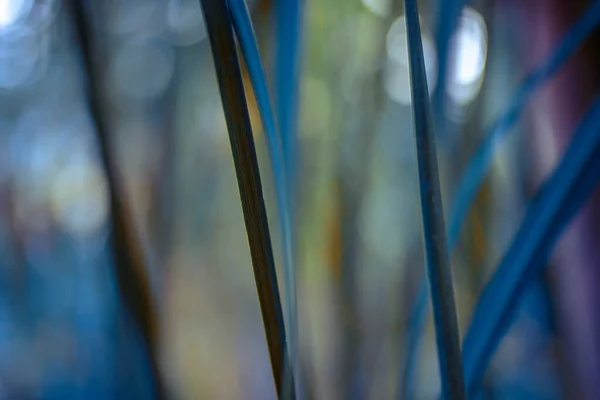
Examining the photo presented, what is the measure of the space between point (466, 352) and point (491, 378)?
129 millimetres

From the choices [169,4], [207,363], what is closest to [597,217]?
[207,363]

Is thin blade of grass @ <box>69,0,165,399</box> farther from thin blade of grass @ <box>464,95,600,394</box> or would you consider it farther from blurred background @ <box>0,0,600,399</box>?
thin blade of grass @ <box>464,95,600,394</box>

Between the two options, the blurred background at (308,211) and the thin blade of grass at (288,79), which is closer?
the thin blade of grass at (288,79)

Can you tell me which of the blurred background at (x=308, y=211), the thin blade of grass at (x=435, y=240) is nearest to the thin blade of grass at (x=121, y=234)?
the blurred background at (x=308, y=211)

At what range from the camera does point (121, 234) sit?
231 mm

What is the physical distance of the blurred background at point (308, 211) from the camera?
1.05ft

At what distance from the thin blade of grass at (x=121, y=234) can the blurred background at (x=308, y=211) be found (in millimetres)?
16

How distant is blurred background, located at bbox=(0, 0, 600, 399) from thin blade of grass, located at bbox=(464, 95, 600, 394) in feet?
0.28

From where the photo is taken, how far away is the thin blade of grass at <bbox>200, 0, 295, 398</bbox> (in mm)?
129

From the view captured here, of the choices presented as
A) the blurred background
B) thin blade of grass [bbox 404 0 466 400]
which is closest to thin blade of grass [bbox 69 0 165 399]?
the blurred background

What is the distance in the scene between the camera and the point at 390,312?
1.21 feet

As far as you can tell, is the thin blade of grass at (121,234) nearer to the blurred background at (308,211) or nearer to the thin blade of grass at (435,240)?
the blurred background at (308,211)

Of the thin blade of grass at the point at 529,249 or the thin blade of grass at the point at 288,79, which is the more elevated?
the thin blade of grass at the point at 288,79

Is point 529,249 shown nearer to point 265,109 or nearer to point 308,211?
point 265,109
